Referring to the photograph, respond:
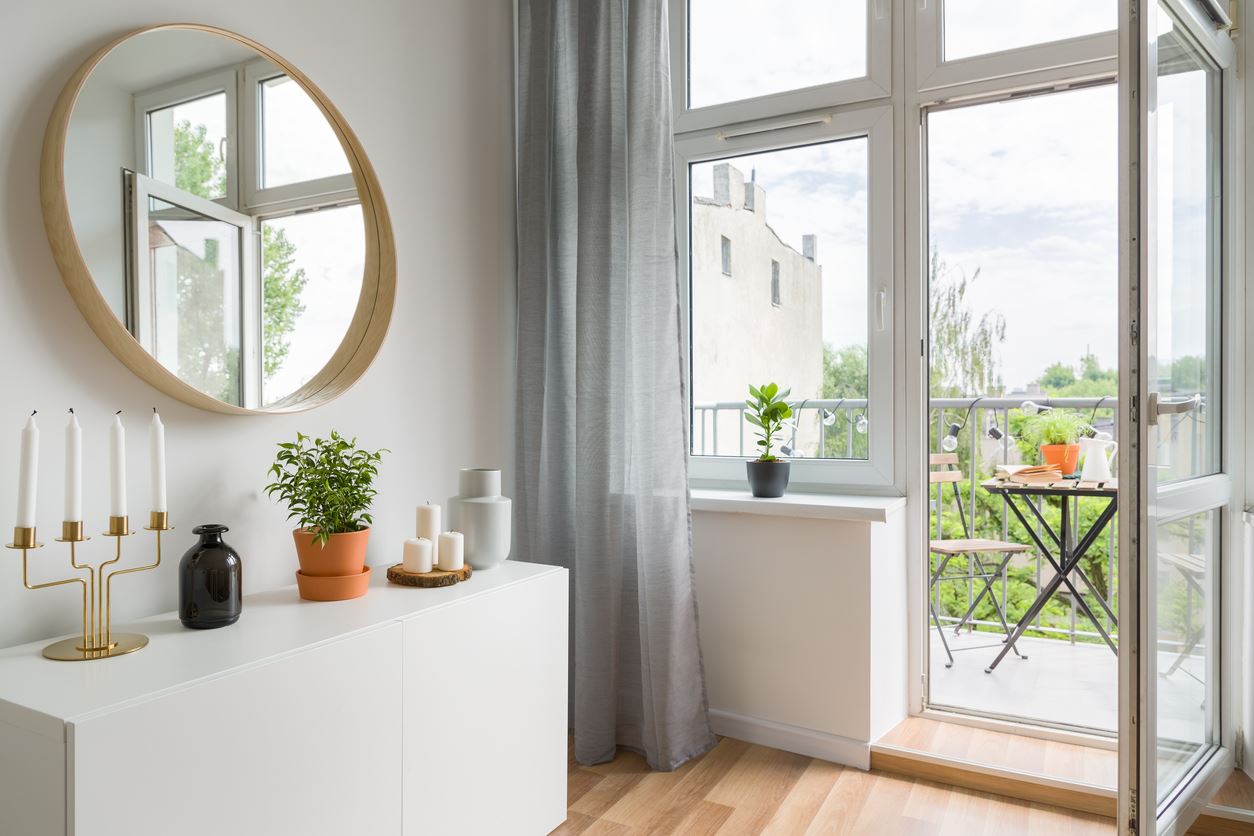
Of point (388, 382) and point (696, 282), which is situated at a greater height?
point (696, 282)

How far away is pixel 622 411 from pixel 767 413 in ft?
1.47

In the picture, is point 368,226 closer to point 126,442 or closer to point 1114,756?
point 126,442

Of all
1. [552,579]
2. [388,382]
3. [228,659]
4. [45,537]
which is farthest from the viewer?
[388,382]

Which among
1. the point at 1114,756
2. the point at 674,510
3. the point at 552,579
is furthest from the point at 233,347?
the point at 1114,756

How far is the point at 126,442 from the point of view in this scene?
1.55 meters

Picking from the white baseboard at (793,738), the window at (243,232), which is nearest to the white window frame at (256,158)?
the window at (243,232)

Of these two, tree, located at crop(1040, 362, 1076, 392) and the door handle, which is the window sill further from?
tree, located at crop(1040, 362, 1076, 392)

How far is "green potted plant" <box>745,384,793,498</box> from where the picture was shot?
95.5 inches

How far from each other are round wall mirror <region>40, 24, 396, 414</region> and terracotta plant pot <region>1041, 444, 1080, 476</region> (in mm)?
2508

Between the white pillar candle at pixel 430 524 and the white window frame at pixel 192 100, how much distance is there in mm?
815

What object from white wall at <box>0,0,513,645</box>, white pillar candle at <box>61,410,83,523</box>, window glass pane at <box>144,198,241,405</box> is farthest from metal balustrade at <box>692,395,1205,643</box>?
white pillar candle at <box>61,410,83,523</box>

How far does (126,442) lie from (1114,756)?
263 cm

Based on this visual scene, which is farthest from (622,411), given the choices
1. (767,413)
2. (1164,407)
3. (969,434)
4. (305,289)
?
(969,434)

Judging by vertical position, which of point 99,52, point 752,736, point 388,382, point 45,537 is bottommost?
point 752,736
